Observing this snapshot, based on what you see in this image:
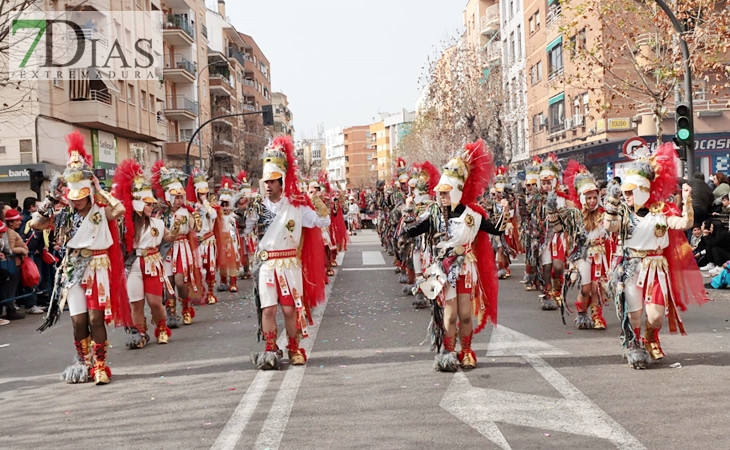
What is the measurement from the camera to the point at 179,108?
47.5 meters

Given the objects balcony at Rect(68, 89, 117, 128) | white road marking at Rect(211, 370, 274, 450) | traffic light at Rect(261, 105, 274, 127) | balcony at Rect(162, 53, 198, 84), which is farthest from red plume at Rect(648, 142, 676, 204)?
balcony at Rect(162, 53, 198, 84)

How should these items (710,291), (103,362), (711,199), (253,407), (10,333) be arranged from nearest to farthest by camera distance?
(253,407) < (103,362) < (10,333) < (710,291) < (711,199)

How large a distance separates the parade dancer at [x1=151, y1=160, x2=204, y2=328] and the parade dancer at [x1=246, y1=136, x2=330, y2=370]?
2.58m

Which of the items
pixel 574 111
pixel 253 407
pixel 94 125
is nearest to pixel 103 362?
pixel 253 407

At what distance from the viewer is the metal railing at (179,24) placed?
45150mm

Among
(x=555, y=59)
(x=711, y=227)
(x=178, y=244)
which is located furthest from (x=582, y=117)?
(x=178, y=244)

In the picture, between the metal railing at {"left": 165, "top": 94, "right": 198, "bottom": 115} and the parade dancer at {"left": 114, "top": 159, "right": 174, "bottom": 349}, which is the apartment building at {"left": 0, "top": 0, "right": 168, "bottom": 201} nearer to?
the metal railing at {"left": 165, "top": 94, "right": 198, "bottom": 115}

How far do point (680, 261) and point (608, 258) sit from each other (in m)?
1.92

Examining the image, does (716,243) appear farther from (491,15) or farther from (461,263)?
(491,15)

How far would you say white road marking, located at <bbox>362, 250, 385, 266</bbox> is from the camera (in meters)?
20.1

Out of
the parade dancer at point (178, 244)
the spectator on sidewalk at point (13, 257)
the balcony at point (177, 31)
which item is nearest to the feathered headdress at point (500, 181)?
the parade dancer at point (178, 244)

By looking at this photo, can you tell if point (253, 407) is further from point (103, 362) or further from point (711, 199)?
point (711, 199)

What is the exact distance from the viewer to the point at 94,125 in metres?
31.5

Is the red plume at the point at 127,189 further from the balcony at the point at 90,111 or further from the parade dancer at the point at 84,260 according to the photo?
the balcony at the point at 90,111
